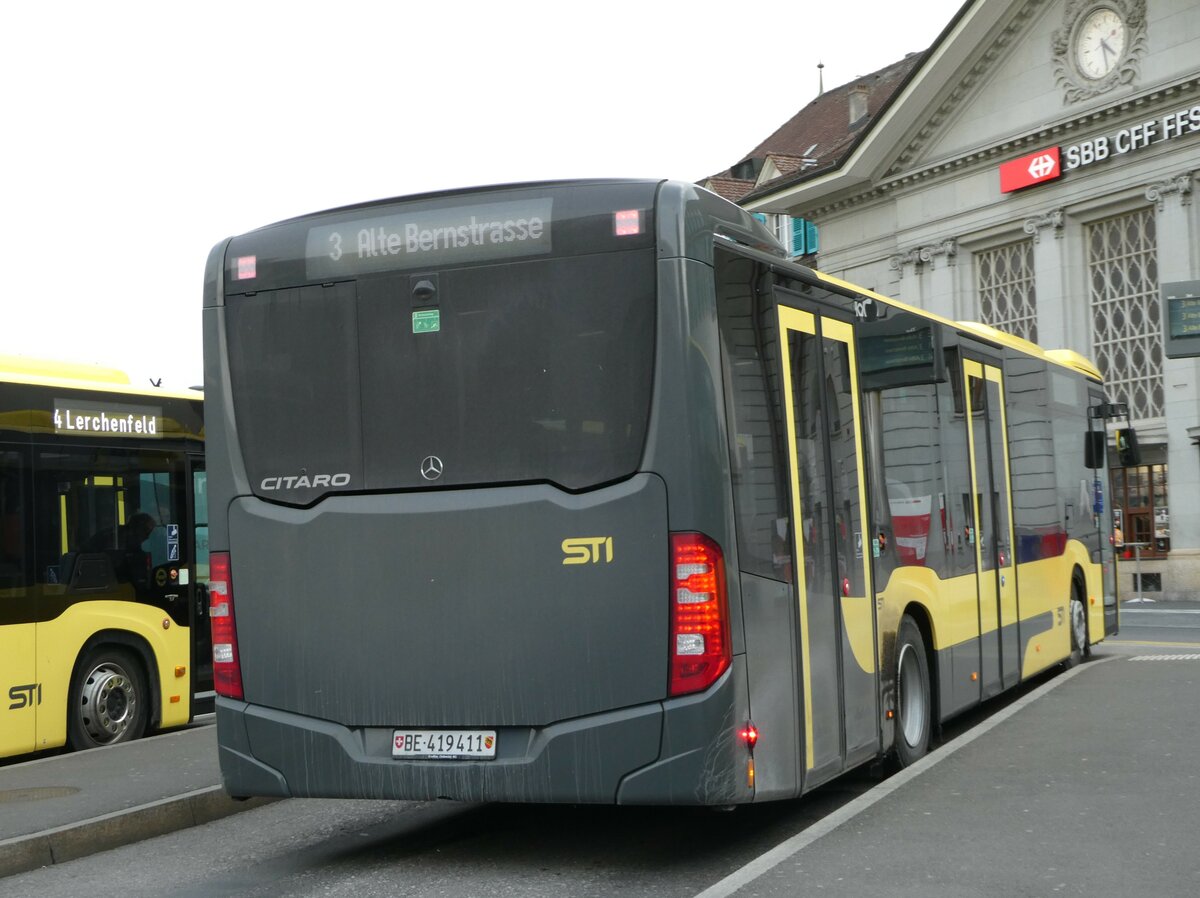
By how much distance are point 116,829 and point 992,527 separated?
667cm

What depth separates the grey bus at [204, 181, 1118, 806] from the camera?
6.74 m

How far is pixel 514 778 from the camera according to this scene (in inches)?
271

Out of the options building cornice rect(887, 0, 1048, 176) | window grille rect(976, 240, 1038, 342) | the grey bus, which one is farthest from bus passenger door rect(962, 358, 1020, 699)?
building cornice rect(887, 0, 1048, 176)

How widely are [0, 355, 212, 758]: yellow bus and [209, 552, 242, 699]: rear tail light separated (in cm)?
421

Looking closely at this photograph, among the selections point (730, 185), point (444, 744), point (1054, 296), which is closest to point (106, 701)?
point (444, 744)

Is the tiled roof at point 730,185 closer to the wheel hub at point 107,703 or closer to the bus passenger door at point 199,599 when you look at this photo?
the bus passenger door at point 199,599

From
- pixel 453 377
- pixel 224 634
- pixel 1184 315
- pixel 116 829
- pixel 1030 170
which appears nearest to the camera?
pixel 453 377

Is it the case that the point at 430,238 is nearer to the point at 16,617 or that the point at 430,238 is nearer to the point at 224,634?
the point at 224,634

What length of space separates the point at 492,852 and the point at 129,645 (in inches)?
227

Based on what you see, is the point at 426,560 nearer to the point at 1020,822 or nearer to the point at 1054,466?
the point at 1020,822

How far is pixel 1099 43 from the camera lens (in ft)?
128

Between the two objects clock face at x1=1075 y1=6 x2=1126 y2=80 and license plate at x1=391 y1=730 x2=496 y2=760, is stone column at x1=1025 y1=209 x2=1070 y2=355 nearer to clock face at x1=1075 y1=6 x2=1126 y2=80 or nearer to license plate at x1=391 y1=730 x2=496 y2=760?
clock face at x1=1075 y1=6 x2=1126 y2=80

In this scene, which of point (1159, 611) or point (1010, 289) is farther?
point (1010, 289)

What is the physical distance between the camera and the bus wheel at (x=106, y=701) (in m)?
11.9
